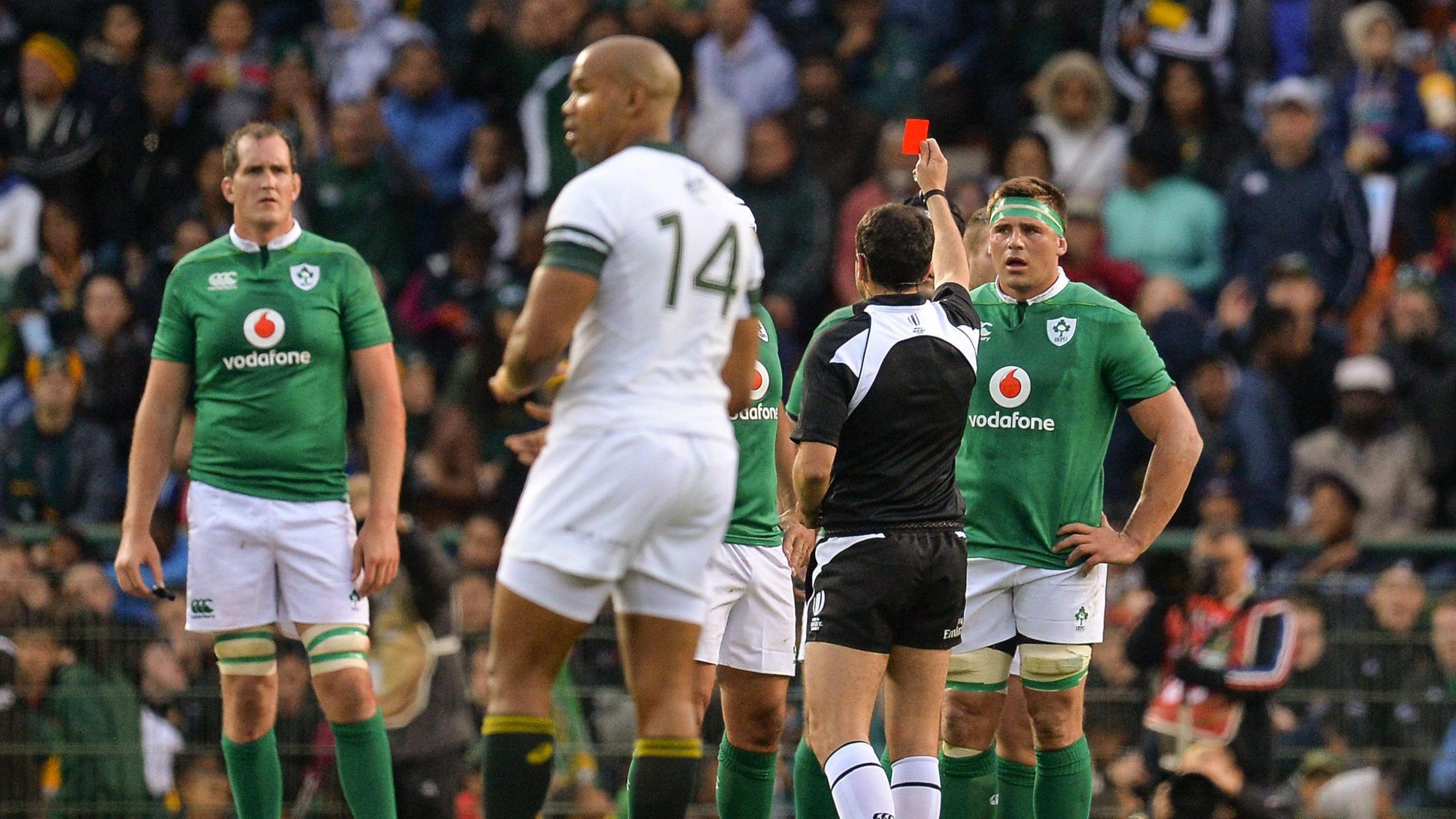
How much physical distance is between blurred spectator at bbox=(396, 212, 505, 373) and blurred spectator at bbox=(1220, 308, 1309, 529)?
5.02 meters

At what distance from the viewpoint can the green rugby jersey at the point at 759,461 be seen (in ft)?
26.0

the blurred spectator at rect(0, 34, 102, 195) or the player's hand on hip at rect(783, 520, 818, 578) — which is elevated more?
the blurred spectator at rect(0, 34, 102, 195)

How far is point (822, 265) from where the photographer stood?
550 inches

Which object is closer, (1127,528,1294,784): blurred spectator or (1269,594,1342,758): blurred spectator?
(1127,528,1294,784): blurred spectator

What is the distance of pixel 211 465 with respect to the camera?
791 cm

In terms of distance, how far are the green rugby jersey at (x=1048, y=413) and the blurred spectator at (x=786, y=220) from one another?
19.7 feet

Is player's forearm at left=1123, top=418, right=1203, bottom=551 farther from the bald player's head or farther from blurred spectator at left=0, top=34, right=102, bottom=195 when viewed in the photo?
blurred spectator at left=0, top=34, right=102, bottom=195

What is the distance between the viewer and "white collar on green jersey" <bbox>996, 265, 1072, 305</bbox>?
7881 millimetres

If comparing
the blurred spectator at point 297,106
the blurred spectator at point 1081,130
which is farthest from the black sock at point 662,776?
the blurred spectator at point 297,106

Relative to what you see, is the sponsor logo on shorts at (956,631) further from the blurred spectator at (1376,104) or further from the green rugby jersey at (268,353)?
the blurred spectator at (1376,104)

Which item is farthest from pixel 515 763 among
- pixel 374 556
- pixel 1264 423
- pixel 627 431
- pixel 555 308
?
pixel 1264 423

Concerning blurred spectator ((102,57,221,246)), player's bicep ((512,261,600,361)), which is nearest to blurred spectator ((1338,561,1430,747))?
player's bicep ((512,261,600,361))

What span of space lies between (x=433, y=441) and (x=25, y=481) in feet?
8.75

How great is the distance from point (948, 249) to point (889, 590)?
125 centimetres
